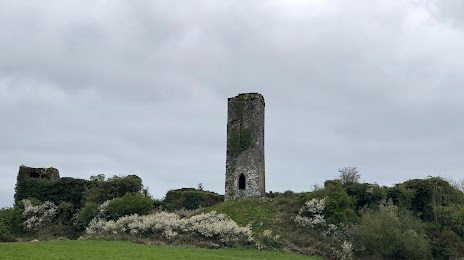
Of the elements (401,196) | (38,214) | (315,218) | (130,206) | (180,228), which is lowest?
(180,228)

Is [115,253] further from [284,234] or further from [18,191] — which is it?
[18,191]

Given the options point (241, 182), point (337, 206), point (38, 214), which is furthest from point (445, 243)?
point (38, 214)

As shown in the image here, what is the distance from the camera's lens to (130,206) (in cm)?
4034

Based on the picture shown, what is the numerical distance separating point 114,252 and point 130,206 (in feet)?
45.3

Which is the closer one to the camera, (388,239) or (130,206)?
(388,239)

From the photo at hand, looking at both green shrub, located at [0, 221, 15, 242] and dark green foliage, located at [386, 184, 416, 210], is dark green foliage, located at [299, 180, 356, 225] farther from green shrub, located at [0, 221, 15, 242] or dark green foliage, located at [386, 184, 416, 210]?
green shrub, located at [0, 221, 15, 242]

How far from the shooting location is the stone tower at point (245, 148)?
4712 centimetres

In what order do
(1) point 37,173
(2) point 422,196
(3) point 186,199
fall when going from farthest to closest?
(1) point 37,173, (3) point 186,199, (2) point 422,196

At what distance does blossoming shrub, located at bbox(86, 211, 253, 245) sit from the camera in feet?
111

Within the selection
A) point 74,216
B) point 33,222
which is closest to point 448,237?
point 74,216

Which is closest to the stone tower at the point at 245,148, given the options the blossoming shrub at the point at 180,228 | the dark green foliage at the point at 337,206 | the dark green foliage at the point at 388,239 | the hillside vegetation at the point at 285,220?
the hillside vegetation at the point at 285,220

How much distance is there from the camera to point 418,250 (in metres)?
31.7

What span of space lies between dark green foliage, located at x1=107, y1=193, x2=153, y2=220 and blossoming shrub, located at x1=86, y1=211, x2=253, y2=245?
10.4ft

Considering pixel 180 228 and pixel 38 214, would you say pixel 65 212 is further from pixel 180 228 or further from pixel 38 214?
pixel 180 228
